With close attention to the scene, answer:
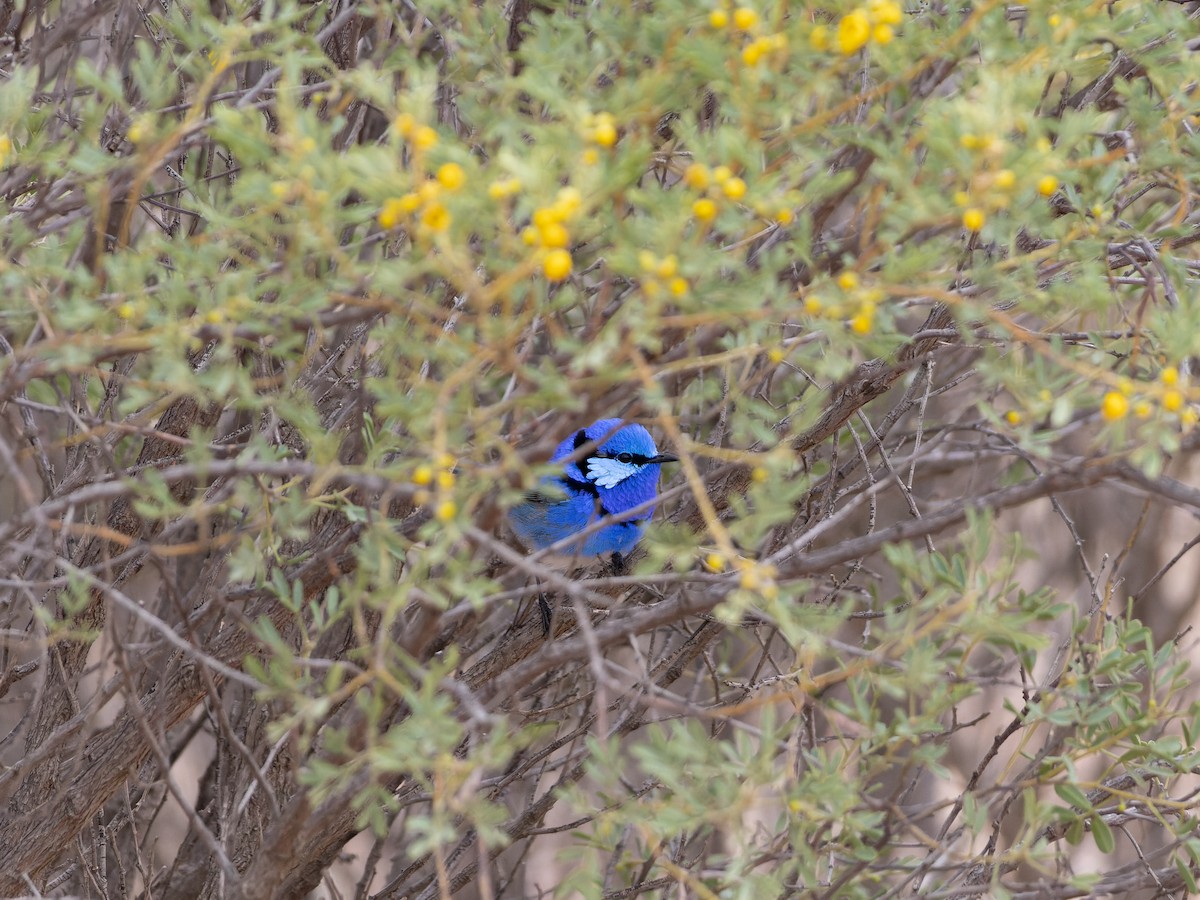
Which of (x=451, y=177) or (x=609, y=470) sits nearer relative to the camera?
(x=451, y=177)

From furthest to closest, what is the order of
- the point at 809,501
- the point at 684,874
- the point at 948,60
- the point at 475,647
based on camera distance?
1. the point at 475,647
2. the point at 809,501
3. the point at 948,60
4. the point at 684,874

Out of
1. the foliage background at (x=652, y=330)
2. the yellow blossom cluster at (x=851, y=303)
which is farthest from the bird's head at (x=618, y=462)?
the yellow blossom cluster at (x=851, y=303)

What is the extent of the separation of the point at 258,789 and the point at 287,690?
1.38 meters

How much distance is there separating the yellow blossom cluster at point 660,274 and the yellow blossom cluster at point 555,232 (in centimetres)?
8

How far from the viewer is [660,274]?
4.29ft

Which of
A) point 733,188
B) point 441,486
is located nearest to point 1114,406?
point 733,188

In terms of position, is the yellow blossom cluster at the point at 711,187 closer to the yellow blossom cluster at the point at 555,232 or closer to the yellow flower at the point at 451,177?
the yellow blossom cluster at the point at 555,232

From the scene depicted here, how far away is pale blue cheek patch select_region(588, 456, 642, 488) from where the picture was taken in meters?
3.33

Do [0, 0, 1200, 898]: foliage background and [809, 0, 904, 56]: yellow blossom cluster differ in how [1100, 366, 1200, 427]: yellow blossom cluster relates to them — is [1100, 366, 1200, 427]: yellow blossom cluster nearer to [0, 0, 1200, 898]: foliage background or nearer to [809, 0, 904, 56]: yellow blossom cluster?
[0, 0, 1200, 898]: foliage background

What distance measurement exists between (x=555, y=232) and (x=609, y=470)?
6.96ft

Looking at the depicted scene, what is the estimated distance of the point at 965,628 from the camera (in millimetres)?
1582

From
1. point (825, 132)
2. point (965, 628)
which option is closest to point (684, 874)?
point (965, 628)

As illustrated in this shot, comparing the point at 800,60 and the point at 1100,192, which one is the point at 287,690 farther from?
the point at 1100,192

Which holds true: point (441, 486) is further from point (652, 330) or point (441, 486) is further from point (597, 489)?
point (597, 489)
